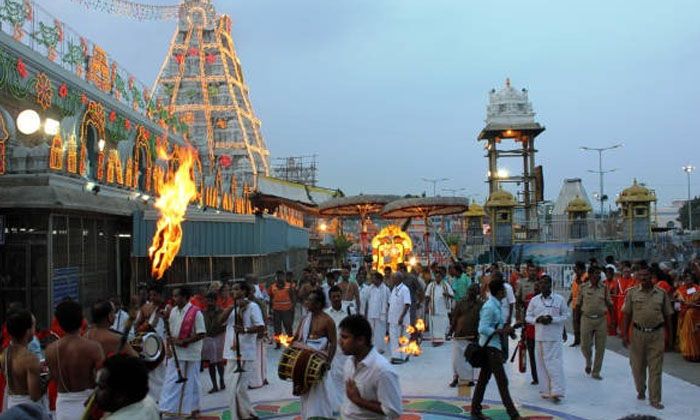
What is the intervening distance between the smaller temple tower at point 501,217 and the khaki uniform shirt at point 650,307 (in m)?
27.7

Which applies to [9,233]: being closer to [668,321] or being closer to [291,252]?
[668,321]

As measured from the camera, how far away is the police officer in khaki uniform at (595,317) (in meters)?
9.55

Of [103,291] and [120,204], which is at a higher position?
[120,204]

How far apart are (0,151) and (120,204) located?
9.23 feet

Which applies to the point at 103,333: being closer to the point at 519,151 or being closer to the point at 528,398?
the point at 528,398

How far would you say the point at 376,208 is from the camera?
23453 millimetres

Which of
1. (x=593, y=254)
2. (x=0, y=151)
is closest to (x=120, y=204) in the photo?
(x=0, y=151)

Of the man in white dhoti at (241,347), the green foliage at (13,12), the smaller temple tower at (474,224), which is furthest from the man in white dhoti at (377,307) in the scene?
the smaller temple tower at (474,224)

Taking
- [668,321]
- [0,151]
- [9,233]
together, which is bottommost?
[668,321]

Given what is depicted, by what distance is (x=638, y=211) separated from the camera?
33.2m

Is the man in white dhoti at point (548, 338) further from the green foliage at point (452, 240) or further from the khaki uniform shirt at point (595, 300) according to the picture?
the green foliage at point (452, 240)

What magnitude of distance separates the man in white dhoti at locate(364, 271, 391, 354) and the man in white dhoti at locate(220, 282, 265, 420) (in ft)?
10.1

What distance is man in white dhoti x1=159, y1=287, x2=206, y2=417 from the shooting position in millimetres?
7766

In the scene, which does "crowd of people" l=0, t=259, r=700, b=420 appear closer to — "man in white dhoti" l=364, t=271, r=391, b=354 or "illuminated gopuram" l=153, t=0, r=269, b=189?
"man in white dhoti" l=364, t=271, r=391, b=354
